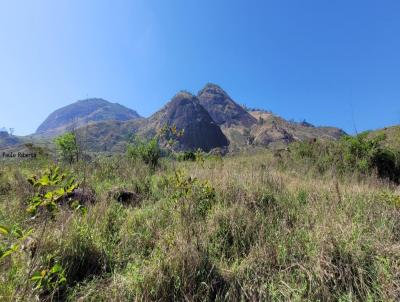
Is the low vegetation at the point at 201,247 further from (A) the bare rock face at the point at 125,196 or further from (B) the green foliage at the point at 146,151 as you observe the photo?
(B) the green foliage at the point at 146,151

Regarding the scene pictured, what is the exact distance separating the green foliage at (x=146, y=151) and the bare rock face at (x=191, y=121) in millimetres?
118083

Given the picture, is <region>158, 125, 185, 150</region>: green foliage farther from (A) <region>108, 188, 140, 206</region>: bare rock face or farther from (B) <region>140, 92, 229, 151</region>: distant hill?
(B) <region>140, 92, 229, 151</region>: distant hill

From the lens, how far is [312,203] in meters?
4.12

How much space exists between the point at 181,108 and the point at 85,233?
6519 inches

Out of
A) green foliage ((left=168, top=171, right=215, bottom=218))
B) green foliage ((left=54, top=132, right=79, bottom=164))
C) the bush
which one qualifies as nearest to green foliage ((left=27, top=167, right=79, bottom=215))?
green foliage ((left=168, top=171, right=215, bottom=218))

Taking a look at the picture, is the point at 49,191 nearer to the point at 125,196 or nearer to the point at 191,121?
the point at 125,196

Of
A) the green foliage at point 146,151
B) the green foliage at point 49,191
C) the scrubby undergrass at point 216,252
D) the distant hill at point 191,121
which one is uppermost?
the distant hill at point 191,121

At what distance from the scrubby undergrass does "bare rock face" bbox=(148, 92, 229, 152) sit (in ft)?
408

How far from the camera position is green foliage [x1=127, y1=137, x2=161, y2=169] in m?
9.50

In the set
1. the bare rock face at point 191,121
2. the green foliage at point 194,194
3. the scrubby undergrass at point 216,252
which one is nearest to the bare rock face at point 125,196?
the scrubby undergrass at point 216,252

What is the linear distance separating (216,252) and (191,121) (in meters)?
151

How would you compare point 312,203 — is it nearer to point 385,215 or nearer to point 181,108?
point 385,215

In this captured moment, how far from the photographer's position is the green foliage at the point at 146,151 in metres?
9.50

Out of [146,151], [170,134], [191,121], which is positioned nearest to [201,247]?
[170,134]
